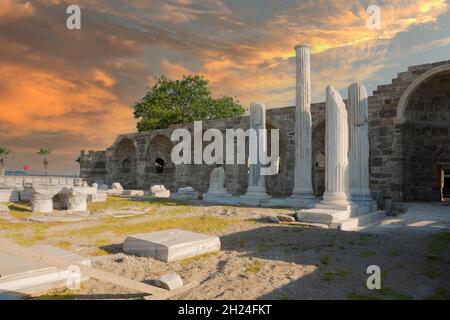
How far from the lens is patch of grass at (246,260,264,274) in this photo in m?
4.14

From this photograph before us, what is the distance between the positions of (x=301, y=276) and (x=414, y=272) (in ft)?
4.85

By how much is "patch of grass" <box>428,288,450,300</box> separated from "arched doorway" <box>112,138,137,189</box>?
23056 mm

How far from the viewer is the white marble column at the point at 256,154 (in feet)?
42.4

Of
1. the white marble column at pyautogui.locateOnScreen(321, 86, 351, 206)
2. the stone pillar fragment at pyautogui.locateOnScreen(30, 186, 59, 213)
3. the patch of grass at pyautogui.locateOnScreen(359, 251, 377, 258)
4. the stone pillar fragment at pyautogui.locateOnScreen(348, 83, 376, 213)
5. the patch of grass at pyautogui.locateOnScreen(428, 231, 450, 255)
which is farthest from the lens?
the stone pillar fragment at pyautogui.locateOnScreen(348, 83, 376, 213)

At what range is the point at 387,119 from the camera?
12656 mm

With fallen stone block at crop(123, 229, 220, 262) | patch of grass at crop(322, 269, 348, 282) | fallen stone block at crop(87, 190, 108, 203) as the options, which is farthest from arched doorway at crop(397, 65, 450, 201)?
fallen stone block at crop(87, 190, 108, 203)

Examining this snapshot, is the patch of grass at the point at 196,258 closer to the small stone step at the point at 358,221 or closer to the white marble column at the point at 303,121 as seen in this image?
the small stone step at the point at 358,221

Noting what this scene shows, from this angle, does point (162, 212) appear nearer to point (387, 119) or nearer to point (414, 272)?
point (414, 272)

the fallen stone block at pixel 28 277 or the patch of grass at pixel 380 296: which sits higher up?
the fallen stone block at pixel 28 277

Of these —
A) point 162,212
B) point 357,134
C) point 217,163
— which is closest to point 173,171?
point 217,163

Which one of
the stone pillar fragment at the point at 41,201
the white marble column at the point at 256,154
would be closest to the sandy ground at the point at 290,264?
the stone pillar fragment at the point at 41,201

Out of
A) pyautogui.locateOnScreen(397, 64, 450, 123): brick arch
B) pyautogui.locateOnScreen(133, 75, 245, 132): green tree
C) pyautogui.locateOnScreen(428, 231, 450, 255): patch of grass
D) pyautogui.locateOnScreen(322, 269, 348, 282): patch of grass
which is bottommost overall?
pyautogui.locateOnScreen(428, 231, 450, 255): patch of grass

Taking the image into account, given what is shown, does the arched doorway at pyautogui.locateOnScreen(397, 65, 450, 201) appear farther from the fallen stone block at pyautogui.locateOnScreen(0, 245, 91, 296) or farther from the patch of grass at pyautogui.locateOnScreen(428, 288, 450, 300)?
the fallen stone block at pyautogui.locateOnScreen(0, 245, 91, 296)

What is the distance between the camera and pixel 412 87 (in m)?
12.1
